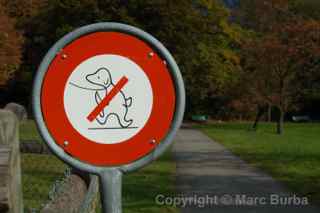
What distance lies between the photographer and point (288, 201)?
12438 mm

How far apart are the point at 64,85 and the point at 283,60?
1602 inches

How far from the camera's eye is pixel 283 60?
42.6 metres

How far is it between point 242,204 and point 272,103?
111ft

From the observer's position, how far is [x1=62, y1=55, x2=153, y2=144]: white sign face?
101 inches

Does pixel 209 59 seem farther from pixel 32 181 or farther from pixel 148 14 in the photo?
pixel 32 181

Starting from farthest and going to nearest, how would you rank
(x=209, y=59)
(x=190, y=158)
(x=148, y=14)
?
(x=209, y=59), (x=148, y=14), (x=190, y=158)

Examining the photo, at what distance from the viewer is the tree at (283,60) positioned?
41.8 m

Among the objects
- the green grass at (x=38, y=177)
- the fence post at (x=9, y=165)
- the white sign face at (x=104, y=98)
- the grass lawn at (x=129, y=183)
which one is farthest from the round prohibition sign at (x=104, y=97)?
the grass lawn at (x=129, y=183)

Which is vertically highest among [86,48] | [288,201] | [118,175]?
[86,48]

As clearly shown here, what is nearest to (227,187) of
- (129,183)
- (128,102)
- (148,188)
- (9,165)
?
(148,188)

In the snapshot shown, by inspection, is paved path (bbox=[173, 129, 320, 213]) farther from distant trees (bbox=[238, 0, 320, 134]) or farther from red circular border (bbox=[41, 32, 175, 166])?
distant trees (bbox=[238, 0, 320, 134])

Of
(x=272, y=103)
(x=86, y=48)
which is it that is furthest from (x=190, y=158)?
(x=272, y=103)

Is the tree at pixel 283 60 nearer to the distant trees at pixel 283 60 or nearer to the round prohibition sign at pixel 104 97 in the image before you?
the distant trees at pixel 283 60

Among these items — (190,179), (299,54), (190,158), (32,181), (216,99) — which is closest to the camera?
(32,181)
